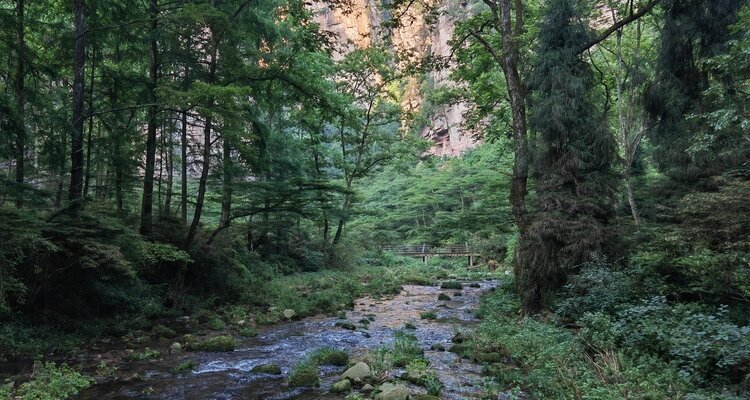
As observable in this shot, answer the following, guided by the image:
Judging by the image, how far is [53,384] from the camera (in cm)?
560

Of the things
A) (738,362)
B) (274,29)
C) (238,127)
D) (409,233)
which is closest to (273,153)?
(274,29)

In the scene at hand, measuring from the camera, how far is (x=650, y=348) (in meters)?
5.87

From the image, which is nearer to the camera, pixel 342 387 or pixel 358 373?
pixel 342 387

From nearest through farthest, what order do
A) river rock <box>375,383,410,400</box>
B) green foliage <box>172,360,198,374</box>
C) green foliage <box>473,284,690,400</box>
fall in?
green foliage <box>473,284,690,400</box> → river rock <box>375,383,410,400</box> → green foliage <box>172,360,198,374</box>

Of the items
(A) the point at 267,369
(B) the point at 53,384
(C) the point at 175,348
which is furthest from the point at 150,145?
(A) the point at 267,369

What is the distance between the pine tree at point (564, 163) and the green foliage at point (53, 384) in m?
8.70

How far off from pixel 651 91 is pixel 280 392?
12.8m

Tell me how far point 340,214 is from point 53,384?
13130 millimetres

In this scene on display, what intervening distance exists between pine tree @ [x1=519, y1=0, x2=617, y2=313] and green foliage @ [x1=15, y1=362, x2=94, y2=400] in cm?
870

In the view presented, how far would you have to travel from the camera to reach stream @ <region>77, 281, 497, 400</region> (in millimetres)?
6027

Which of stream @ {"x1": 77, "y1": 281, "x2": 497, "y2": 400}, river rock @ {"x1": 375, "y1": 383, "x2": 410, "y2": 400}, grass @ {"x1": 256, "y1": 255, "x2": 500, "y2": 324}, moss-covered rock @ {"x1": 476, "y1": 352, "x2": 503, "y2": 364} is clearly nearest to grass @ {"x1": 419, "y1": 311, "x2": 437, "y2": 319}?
stream @ {"x1": 77, "y1": 281, "x2": 497, "y2": 400}

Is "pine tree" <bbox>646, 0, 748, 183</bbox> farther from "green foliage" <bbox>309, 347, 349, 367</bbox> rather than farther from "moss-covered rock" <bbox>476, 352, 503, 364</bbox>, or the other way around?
"green foliage" <bbox>309, 347, 349, 367</bbox>

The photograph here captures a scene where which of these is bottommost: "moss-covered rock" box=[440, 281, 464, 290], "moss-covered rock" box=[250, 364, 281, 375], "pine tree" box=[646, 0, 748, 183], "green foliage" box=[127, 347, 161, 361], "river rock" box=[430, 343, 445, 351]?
"moss-covered rock" box=[440, 281, 464, 290]

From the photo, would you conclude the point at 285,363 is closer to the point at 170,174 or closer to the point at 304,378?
the point at 304,378
